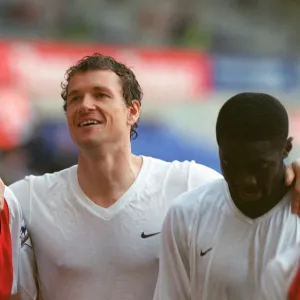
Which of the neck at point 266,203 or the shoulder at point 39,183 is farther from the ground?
the neck at point 266,203

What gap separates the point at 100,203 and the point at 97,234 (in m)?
0.12

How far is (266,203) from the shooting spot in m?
2.06

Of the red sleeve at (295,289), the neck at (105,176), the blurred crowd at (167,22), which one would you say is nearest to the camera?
the red sleeve at (295,289)

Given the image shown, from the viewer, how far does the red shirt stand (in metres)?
2.49

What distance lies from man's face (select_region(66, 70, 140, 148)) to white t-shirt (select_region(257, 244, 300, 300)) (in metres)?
0.91

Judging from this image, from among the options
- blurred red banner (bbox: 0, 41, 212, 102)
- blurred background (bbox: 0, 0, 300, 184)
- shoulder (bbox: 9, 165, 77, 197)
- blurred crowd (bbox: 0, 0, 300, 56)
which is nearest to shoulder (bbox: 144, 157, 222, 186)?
shoulder (bbox: 9, 165, 77, 197)

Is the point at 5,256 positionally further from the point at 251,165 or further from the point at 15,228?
the point at 251,165

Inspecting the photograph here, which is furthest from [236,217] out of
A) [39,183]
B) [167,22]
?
[167,22]

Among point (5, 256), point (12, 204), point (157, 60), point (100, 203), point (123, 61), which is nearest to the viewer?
point (5, 256)

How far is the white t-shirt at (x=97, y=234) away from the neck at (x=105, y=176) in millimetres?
30

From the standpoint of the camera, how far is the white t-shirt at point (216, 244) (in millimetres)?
2049

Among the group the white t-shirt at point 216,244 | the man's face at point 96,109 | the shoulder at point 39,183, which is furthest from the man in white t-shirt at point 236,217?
the shoulder at point 39,183

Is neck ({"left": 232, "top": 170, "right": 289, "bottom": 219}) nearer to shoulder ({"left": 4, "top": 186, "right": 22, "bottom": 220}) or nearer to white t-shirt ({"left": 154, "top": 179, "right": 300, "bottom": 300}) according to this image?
white t-shirt ({"left": 154, "top": 179, "right": 300, "bottom": 300})

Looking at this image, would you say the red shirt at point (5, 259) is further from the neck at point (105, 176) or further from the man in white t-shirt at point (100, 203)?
the neck at point (105, 176)
